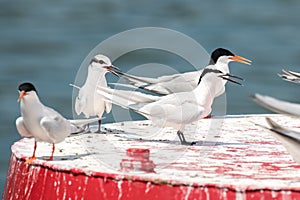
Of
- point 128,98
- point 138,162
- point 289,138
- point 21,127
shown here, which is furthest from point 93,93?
point 289,138

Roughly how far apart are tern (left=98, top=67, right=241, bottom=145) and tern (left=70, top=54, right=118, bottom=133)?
A: 11cm

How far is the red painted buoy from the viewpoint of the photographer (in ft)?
15.1

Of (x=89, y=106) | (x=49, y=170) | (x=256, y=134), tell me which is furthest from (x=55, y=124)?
(x=256, y=134)

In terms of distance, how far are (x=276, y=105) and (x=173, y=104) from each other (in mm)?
1578

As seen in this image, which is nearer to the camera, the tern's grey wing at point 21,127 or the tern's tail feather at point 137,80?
the tern's grey wing at point 21,127

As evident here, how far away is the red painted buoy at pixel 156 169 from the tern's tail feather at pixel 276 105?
35 centimetres

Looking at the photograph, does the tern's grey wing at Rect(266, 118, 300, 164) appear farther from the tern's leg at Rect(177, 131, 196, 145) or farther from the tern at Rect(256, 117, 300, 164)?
the tern's leg at Rect(177, 131, 196, 145)

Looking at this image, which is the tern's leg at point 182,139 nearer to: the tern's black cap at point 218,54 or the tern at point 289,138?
the tern at point 289,138

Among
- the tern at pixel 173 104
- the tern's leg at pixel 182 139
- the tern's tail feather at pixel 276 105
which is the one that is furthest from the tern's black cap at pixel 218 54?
the tern's tail feather at pixel 276 105

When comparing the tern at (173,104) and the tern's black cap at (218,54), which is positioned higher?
the tern's black cap at (218,54)

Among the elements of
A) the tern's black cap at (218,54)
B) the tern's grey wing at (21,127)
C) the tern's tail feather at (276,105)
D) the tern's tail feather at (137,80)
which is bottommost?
the tern's tail feather at (276,105)

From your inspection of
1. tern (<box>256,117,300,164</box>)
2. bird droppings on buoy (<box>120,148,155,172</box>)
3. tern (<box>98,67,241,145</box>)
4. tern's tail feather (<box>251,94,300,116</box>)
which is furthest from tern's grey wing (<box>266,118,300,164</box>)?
tern (<box>98,67,241,145</box>)

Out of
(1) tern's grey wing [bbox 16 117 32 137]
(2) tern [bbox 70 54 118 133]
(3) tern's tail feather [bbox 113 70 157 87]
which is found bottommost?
(1) tern's grey wing [bbox 16 117 32 137]

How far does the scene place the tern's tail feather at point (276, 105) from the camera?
4.45m
